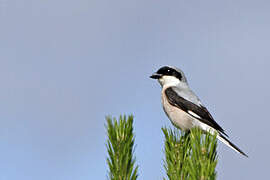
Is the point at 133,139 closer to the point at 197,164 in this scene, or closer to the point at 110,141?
the point at 110,141

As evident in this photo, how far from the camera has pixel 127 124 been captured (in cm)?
312

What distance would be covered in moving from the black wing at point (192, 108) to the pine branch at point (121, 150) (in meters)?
4.51

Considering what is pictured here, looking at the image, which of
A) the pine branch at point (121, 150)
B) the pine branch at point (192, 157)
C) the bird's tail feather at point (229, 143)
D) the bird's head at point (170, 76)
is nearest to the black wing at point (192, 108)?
the bird's tail feather at point (229, 143)

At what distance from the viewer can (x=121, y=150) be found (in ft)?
9.80

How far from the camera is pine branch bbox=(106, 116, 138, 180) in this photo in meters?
2.92

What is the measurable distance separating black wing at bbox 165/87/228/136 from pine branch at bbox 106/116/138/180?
451 centimetres

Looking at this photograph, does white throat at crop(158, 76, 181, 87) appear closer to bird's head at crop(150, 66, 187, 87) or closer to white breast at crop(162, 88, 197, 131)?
bird's head at crop(150, 66, 187, 87)

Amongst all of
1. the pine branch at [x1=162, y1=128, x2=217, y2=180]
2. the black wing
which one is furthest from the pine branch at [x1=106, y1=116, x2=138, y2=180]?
the black wing

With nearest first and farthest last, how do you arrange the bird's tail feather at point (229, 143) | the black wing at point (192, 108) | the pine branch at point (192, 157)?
the pine branch at point (192, 157) → the bird's tail feather at point (229, 143) → the black wing at point (192, 108)

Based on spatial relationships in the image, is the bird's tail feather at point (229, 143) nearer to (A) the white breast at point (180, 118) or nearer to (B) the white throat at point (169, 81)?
(A) the white breast at point (180, 118)

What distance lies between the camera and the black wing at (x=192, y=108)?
24.4 ft

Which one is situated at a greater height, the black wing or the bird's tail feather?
the black wing

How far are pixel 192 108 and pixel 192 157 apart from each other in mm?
4911

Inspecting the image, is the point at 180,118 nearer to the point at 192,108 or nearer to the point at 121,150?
the point at 192,108
